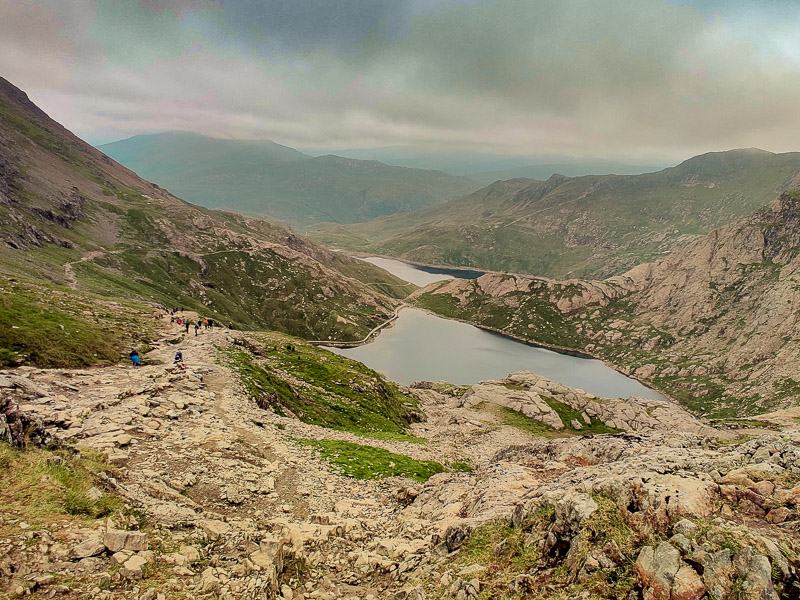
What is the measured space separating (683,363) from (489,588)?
684 ft

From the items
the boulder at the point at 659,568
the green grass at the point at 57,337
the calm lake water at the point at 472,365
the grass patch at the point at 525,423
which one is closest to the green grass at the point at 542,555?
the boulder at the point at 659,568

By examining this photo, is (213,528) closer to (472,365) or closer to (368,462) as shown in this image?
(368,462)

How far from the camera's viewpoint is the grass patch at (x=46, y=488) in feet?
32.3

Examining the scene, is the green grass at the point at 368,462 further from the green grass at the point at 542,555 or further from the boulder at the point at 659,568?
the boulder at the point at 659,568

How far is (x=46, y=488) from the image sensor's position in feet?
36.0

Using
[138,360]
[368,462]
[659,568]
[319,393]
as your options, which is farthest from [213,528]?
[319,393]

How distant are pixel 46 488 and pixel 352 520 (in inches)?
445

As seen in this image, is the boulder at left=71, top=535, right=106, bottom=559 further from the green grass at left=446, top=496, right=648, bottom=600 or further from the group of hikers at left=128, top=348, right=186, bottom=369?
the group of hikers at left=128, top=348, right=186, bottom=369

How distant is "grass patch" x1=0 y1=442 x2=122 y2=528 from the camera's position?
986 centimetres

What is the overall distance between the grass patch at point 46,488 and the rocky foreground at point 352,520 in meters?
0.27

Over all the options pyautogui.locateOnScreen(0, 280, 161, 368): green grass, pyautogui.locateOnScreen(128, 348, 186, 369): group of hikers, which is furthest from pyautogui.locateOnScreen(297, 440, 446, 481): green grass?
pyautogui.locateOnScreen(0, 280, 161, 368): green grass

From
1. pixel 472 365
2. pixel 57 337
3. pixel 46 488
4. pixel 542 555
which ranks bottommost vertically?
pixel 472 365

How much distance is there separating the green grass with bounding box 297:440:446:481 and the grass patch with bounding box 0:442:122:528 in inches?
523

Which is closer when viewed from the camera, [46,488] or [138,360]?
[46,488]
